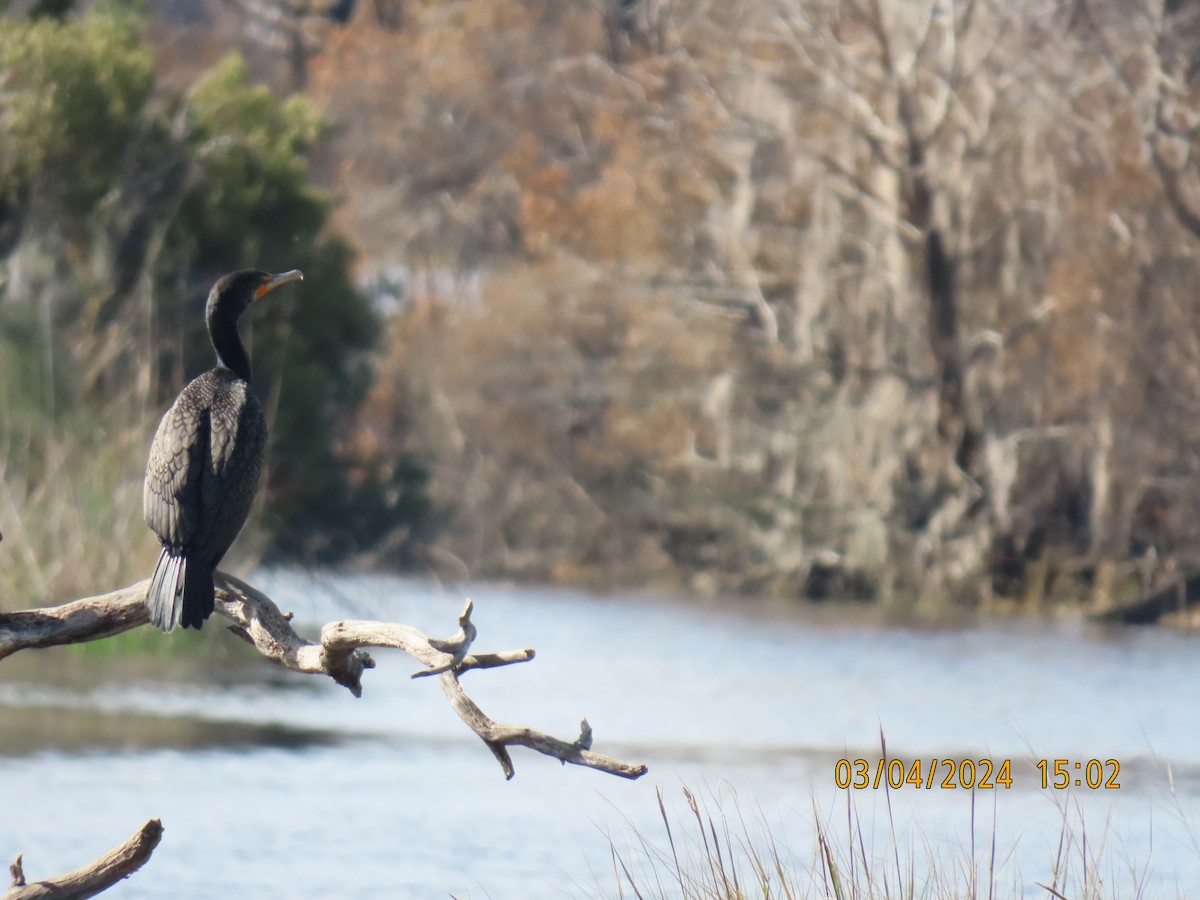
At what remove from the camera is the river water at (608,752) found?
29.0 feet

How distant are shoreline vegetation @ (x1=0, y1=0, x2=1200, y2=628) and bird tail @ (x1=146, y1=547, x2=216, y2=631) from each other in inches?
340

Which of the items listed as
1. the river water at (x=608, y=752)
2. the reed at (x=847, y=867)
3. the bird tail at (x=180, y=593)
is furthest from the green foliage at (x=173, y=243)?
the bird tail at (x=180, y=593)

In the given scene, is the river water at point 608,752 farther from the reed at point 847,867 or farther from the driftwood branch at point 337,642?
the driftwood branch at point 337,642

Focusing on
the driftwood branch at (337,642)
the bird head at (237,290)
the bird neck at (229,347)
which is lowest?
the driftwood branch at (337,642)

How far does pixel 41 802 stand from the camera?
10.6m

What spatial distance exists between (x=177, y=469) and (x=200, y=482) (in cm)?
10

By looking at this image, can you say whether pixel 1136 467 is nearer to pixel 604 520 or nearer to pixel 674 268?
pixel 674 268

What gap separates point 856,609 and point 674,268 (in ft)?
16.4

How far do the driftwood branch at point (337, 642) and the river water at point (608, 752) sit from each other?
4.86 feet

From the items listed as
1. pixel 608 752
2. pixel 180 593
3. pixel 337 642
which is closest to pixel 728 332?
pixel 608 752

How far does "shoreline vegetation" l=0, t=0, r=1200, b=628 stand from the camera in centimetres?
1894

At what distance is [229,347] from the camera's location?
22.4 ft

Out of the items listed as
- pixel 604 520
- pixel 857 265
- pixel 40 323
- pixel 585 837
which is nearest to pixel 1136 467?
pixel 857 265

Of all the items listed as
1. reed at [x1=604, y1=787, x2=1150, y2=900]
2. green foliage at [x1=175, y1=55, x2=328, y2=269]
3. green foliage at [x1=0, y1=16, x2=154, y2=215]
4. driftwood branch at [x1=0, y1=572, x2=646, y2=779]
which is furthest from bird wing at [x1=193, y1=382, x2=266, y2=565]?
green foliage at [x1=0, y1=16, x2=154, y2=215]
